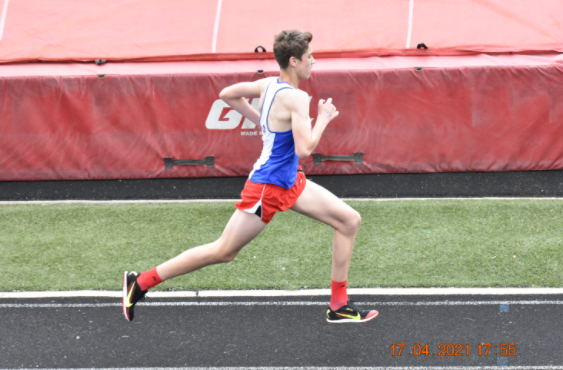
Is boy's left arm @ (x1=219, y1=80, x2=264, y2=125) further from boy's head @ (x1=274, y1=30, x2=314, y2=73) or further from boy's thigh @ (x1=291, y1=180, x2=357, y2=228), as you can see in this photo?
boy's thigh @ (x1=291, y1=180, x2=357, y2=228)

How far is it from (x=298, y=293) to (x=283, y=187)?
1352mm

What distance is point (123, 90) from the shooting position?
7512mm

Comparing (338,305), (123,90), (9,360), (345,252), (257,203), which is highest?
(123,90)

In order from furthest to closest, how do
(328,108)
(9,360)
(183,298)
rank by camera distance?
(183,298), (9,360), (328,108)

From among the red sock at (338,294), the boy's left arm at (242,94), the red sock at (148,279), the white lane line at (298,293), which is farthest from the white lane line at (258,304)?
the boy's left arm at (242,94)

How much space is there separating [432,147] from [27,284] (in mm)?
4938

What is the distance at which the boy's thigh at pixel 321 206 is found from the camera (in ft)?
13.8

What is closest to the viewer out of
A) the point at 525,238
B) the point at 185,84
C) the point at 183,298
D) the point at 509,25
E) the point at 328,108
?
the point at 328,108

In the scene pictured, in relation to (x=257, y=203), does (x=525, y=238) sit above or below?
below

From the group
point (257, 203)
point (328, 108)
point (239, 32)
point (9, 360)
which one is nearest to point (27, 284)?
point (9, 360)

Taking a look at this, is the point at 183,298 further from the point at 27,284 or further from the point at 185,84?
the point at 185,84

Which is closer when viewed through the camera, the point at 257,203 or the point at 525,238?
the point at 257,203

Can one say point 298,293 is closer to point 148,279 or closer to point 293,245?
point 293,245

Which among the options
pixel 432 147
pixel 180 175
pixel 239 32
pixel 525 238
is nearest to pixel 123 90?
pixel 180 175
